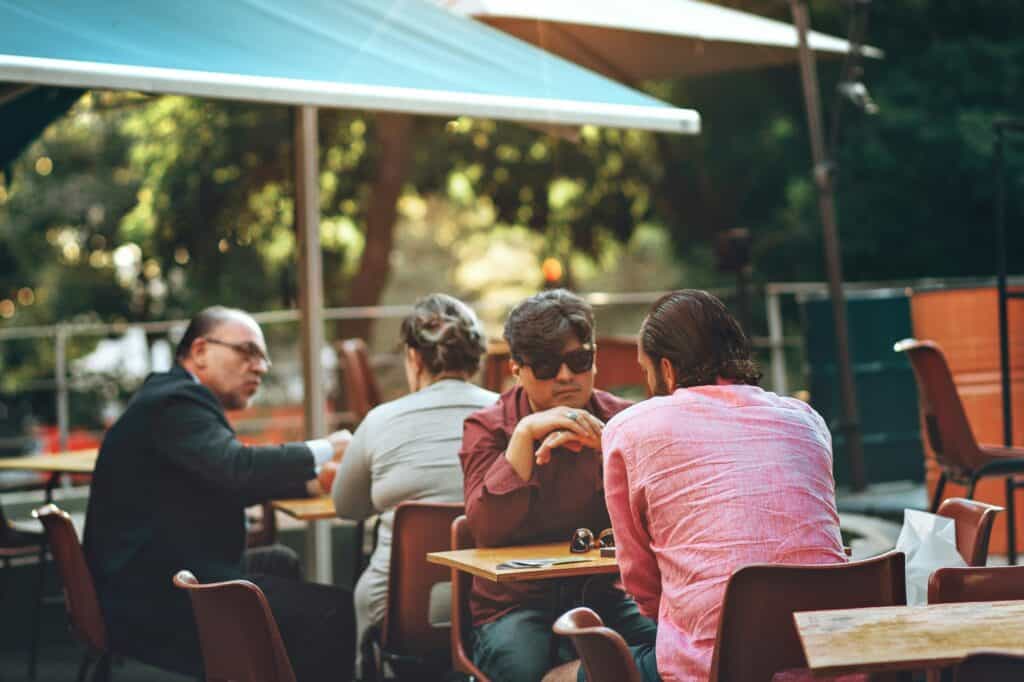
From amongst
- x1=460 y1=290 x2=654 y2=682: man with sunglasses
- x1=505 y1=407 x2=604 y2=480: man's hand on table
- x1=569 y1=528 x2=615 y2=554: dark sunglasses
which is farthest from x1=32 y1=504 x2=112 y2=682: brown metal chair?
x1=569 y1=528 x2=615 y2=554: dark sunglasses

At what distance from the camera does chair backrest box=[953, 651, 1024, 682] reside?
6.14 feet

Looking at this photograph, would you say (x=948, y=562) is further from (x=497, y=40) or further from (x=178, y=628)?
(x=497, y=40)

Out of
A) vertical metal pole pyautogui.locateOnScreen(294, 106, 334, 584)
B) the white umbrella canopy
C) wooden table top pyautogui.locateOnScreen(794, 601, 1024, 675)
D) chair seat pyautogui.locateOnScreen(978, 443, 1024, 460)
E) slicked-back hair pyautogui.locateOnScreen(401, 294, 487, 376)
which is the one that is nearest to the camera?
wooden table top pyautogui.locateOnScreen(794, 601, 1024, 675)

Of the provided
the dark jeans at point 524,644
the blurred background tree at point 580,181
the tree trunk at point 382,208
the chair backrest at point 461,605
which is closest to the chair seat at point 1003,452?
the dark jeans at point 524,644

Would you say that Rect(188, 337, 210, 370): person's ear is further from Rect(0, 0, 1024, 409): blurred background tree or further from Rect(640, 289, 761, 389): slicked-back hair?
Rect(0, 0, 1024, 409): blurred background tree

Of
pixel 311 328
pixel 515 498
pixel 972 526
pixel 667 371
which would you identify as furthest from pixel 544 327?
pixel 311 328

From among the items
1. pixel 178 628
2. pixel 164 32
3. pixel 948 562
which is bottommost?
pixel 178 628

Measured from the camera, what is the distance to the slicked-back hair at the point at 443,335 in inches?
166

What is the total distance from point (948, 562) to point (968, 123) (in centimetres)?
1340

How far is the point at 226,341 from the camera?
452 cm

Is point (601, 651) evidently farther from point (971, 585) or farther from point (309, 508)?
point (309, 508)

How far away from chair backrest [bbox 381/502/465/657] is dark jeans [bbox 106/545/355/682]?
0.57 ft

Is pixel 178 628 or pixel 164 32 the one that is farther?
pixel 164 32

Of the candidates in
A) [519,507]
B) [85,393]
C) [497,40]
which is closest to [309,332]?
[497,40]
